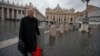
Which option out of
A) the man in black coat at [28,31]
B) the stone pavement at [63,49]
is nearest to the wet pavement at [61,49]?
the stone pavement at [63,49]

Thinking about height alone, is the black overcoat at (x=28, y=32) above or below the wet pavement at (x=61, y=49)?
above

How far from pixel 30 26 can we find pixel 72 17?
13507cm

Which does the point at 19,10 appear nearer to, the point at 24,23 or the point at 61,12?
the point at 61,12

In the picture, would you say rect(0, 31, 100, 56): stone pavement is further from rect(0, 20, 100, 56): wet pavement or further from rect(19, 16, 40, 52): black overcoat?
rect(19, 16, 40, 52): black overcoat

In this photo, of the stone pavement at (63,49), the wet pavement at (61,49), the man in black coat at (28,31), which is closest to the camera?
the man in black coat at (28,31)

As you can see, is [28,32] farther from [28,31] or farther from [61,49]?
[61,49]

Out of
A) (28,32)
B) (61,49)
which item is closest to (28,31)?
(28,32)

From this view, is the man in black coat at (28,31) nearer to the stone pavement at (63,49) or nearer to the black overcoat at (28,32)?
the black overcoat at (28,32)

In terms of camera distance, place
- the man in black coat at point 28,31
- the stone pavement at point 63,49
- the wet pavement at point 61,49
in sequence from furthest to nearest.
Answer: the stone pavement at point 63,49 → the wet pavement at point 61,49 → the man in black coat at point 28,31

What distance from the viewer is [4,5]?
8812 centimetres

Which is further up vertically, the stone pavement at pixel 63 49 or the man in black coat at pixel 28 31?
the man in black coat at pixel 28 31

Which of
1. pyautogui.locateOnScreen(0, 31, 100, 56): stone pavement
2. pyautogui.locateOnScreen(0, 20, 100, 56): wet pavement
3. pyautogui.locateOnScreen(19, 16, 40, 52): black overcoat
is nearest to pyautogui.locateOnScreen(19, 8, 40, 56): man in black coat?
pyautogui.locateOnScreen(19, 16, 40, 52): black overcoat

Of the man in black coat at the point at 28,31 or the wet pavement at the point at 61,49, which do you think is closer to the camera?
the man in black coat at the point at 28,31

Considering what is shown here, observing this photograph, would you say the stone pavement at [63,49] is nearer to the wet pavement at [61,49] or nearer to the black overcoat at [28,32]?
the wet pavement at [61,49]
